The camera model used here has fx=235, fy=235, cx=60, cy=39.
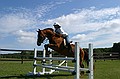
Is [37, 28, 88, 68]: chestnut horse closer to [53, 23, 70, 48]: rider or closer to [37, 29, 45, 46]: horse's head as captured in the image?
[37, 29, 45, 46]: horse's head

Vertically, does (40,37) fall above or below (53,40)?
above

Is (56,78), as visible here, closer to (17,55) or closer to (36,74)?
(36,74)

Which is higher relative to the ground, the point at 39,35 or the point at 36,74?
the point at 39,35

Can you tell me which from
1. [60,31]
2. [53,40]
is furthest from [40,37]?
[60,31]

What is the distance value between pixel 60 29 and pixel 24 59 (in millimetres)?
13634

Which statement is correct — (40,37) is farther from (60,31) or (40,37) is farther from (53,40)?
(60,31)

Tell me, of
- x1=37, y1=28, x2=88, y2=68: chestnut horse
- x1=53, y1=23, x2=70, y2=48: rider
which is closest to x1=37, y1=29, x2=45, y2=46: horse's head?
x1=37, y1=28, x2=88, y2=68: chestnut horse

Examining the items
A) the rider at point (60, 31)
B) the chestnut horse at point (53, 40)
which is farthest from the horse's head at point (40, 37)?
the rider at point (60, 31)

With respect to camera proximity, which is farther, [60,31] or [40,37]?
[60,31]

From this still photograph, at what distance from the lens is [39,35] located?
31.8 ft

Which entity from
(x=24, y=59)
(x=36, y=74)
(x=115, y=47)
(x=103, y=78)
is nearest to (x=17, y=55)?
(x=24, y=59)

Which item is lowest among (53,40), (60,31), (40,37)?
(53,40)

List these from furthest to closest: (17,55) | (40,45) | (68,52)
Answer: (17,55) < (68,52) < (40,45)

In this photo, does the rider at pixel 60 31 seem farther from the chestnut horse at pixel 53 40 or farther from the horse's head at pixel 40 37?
the horse's head at pixel 40 37
